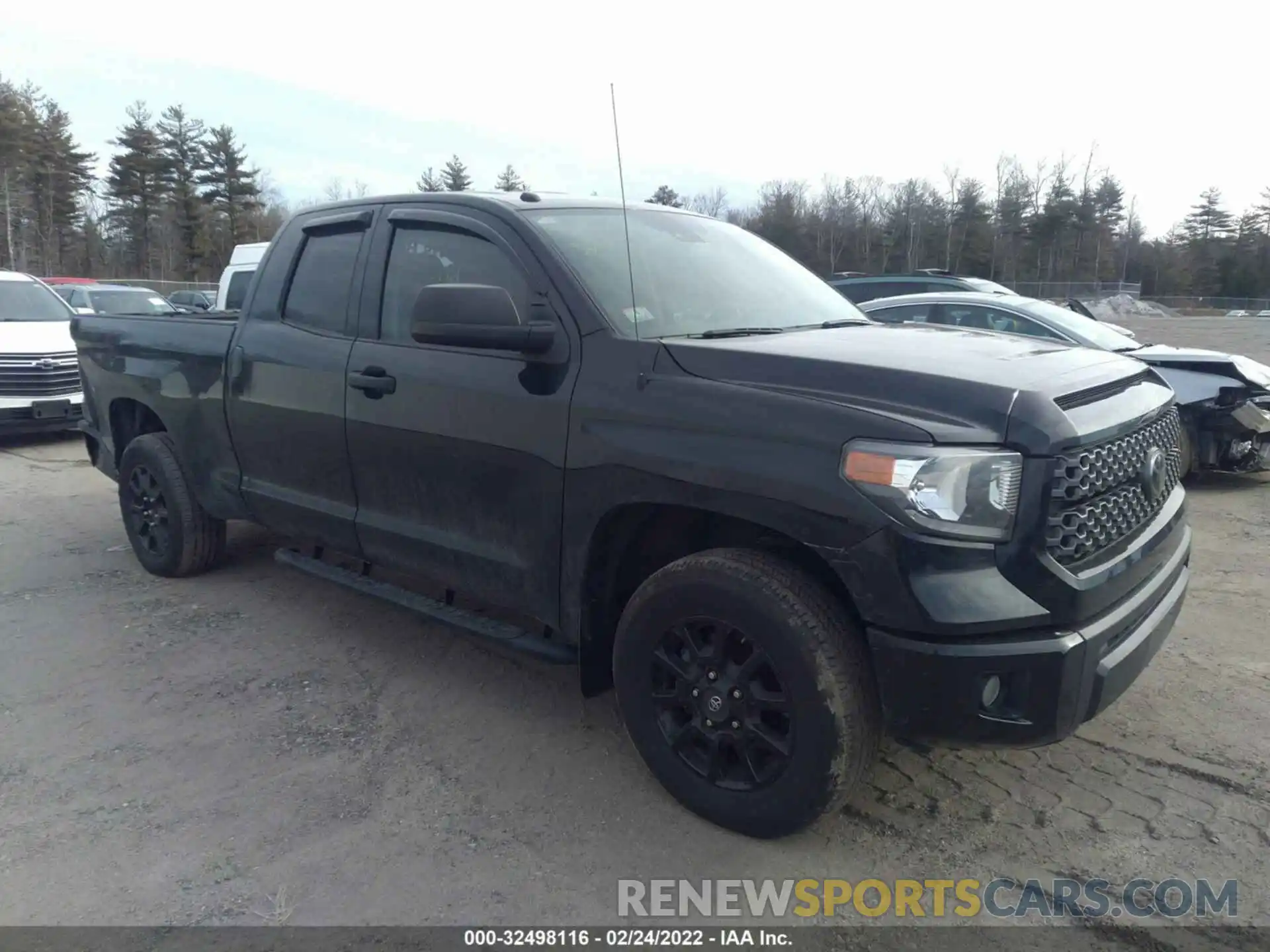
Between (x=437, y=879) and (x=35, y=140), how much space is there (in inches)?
2394

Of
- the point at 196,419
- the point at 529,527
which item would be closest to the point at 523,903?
the point at 529,527

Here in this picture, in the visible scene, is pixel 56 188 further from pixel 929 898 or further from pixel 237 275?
pixel 929 898

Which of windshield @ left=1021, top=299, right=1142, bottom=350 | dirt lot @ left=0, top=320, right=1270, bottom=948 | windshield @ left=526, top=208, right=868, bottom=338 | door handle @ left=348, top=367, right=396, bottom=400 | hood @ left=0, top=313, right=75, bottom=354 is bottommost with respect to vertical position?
dirt lot @ left=0, top=320, right=1270, bottom=948

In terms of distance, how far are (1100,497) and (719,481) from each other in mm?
1087

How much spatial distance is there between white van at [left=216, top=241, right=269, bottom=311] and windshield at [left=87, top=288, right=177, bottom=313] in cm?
139

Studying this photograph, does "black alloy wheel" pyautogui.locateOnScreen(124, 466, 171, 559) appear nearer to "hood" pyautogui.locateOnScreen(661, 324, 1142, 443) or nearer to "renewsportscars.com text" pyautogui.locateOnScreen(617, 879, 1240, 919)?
"hood" pyautogui.locateOnScreen(661, 324, 1142, 443)

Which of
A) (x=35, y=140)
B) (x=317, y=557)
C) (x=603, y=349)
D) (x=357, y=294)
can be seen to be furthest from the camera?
(x=35, y=140)

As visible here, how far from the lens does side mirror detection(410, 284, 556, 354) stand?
3021mm

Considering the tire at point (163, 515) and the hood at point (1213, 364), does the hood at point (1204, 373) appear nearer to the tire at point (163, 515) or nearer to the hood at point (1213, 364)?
the hood at point (1213, 364)

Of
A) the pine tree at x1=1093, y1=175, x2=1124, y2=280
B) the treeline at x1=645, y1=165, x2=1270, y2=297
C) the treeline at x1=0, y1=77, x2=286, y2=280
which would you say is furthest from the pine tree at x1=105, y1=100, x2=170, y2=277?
the pine tree at x1=1093, y1=175, x2=1124, y2=280

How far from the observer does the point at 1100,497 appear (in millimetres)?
2680

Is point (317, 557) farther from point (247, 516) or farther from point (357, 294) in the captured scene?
point (357, 294)

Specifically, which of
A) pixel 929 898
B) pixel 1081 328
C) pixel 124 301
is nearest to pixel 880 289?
pixel 1081 328

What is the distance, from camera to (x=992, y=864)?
2775 millimetres
